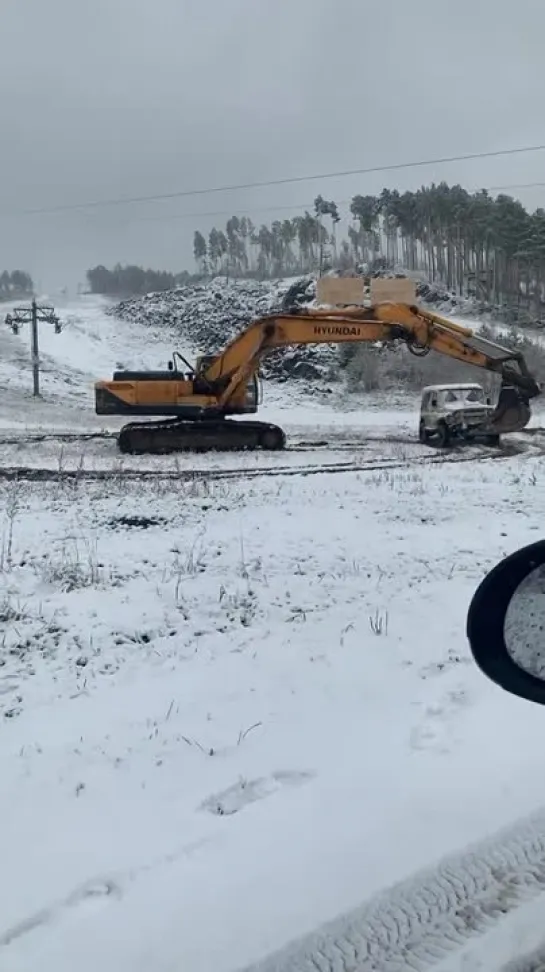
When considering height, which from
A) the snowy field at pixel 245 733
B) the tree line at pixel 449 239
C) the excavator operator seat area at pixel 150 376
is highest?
the tree line at pixel 449 239

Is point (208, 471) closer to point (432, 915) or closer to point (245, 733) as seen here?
point (245, 733)

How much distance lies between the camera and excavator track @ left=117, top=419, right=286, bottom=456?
20.0m

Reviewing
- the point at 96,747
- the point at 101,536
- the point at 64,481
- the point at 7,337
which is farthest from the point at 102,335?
the point at 96,747

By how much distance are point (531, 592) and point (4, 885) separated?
2.58m

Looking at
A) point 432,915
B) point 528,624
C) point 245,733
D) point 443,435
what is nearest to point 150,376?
point 443,435

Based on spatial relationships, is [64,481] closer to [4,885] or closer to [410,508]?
[410,508]

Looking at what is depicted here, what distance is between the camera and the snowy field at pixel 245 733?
10.7ft

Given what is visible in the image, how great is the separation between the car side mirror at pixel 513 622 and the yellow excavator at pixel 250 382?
1787 cm

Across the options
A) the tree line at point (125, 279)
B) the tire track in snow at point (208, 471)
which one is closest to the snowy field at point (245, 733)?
the tire track in snow at point (208, 471)

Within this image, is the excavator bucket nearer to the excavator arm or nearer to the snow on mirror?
the excavator arm

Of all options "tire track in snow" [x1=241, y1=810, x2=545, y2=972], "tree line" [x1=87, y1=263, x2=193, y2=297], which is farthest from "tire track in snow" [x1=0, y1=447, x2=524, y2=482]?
"tree line" [x1=87, y1=263, x2=193, y2=297]

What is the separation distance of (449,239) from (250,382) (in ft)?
253

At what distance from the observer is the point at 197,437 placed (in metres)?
20.1

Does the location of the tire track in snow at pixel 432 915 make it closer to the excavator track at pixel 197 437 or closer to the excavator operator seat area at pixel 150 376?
the excavator track at pixel 197 437
